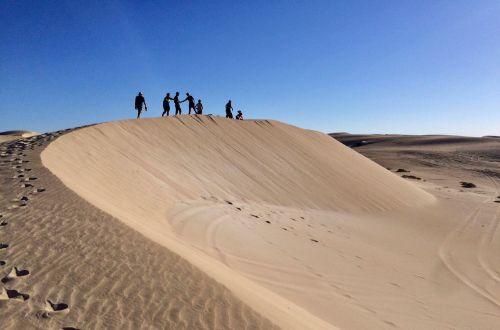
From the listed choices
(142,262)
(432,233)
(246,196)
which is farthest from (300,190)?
(142,262)

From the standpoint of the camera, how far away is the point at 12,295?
357cm

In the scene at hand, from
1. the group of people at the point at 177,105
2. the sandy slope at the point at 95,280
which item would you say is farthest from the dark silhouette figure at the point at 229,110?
the sandy slope at the point at 95,280

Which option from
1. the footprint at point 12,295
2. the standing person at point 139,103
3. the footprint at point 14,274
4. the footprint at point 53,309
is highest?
the standing person at point 139,103

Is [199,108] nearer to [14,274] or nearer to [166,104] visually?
[166,104]

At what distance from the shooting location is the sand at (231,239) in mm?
3807

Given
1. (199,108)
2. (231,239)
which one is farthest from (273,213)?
(199,108)

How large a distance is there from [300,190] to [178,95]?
6921 millimetres

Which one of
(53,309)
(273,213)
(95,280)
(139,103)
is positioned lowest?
(53,309)

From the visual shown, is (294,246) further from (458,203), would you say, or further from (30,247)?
(458,203)

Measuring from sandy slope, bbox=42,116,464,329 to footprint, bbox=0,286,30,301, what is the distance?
183 centimetres

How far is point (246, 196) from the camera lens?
1248 centimetres

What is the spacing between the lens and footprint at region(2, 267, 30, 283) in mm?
3820

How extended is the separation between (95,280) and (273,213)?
301 inches

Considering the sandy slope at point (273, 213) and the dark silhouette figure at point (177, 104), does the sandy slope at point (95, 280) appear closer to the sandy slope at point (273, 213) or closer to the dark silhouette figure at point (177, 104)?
the sandy slope at point (273, 213)
